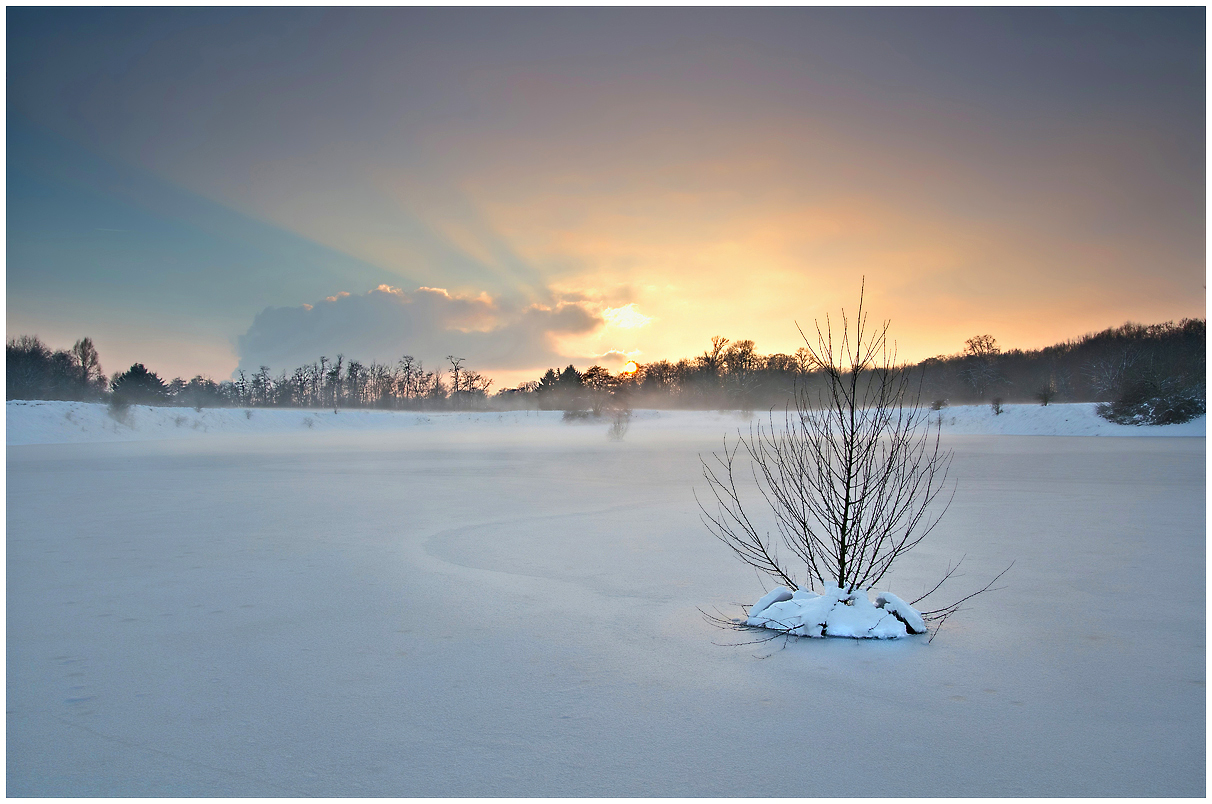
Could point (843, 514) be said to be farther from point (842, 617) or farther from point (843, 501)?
point (843, 501)

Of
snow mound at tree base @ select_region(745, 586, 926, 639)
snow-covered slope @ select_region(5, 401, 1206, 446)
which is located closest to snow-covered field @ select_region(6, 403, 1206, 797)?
snow mound at tree base @ select_region(745, 586, 926, 639)

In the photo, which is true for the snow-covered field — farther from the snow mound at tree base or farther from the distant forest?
the distant forest

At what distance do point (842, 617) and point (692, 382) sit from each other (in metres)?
62.9

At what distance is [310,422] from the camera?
136 ft

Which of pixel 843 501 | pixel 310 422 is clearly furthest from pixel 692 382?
pixel 843 501

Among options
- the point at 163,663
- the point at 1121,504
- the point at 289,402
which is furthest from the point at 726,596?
the point at 289,402

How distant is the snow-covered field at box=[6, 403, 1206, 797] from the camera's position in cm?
284

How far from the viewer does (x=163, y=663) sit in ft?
13.0

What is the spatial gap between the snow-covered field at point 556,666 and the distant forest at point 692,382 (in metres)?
31.8

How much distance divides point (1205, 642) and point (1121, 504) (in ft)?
22.4

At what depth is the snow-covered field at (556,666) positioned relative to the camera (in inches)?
112

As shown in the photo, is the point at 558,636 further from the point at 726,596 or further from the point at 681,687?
the point at 726,596

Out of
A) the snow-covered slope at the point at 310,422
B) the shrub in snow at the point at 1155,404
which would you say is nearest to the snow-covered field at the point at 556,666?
the snow-covered slope at the point at 310,422

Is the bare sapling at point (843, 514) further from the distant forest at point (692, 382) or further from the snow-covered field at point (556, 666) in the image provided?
the distant forest at point (692, 382)
